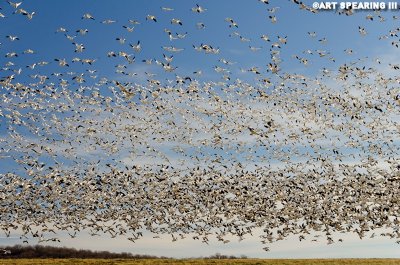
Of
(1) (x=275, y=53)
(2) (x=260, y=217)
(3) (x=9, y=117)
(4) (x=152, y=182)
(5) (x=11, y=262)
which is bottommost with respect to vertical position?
(5) (x=11, y=262)

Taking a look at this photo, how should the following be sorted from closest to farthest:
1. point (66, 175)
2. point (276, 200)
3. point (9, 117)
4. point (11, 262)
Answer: point (9, 117) → point (66, 175) → point (276, 200) → point (11, 262)

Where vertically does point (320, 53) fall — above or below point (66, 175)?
above

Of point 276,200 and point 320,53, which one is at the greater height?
point 320,53

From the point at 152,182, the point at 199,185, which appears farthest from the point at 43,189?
the point at 199,185

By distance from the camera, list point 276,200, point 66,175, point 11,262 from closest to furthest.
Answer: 1. point 66,175
2. point 276,200
3. point 11,262

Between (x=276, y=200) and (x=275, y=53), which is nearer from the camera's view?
(x=275, y=53)

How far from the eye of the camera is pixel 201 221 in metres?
51.7

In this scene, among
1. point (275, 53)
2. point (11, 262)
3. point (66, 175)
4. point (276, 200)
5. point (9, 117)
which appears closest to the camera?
point (275, 53)

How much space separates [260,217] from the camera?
Result: 52.7m

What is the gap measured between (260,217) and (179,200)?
25.7ft

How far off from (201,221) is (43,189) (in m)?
14.5

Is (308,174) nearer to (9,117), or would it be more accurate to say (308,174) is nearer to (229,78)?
(229,78)

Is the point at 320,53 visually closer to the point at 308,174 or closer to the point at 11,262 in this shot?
the point at 308,174

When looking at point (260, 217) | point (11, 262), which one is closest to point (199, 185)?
point (260, 217)
